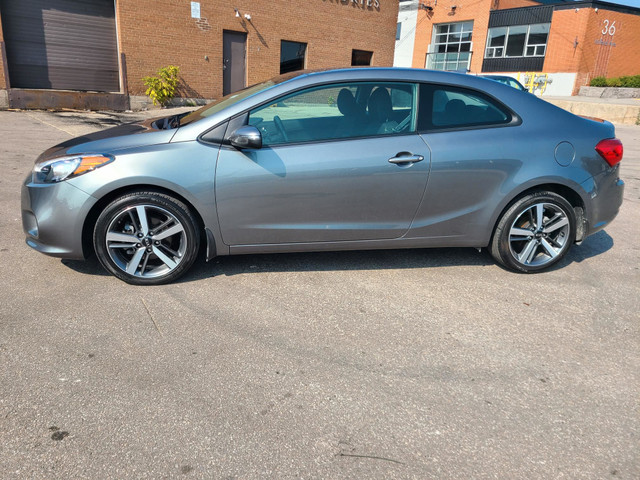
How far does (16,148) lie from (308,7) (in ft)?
50.7

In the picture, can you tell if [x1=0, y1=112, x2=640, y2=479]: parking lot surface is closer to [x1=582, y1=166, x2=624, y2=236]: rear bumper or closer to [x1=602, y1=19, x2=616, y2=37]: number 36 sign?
[x1=582, y1=166, x2=624, y2=236]: rear bumper

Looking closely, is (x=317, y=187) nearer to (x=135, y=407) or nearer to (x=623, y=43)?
(x=135, y=407)

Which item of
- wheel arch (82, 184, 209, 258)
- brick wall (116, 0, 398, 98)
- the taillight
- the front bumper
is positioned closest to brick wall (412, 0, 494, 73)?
brick wall (116, 0, 398, 98)

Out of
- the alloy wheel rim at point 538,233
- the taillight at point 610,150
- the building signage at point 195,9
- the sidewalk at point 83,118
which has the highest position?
the building signage at point 195,9

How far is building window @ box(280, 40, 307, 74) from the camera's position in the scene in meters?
21.8

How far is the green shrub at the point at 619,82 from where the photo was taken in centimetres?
2973

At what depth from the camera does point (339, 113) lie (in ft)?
13.1

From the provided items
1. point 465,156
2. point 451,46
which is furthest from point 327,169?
point 451,46

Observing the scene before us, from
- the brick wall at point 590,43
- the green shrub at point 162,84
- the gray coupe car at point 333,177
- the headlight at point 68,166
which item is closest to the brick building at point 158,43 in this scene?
the green shrub at point 162,84

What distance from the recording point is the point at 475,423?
2.49m

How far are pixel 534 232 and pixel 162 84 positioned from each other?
54.9 ft

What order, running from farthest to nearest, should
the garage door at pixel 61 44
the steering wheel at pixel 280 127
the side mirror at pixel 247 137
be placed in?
the garage door at pixel 61 44 < the steering wheel at pixel 280 127 < the side mirror at pixel 247 137

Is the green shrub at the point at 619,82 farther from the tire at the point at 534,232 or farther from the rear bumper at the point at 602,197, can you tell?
the tire at the point at 534,232

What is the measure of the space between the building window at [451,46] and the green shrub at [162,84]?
1107 inches
